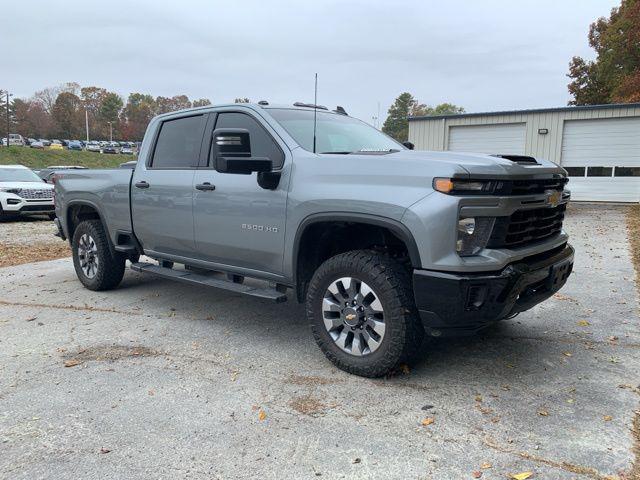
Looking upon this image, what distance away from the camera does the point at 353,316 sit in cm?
358

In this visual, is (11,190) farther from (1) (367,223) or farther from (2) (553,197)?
(2) (553,197)

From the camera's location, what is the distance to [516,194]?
329 cm

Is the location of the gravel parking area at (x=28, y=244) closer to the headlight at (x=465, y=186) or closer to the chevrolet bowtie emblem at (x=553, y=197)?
the headlight at (x=465, y=186)

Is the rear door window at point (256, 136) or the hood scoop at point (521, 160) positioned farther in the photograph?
the rear door window at point (256, 136)

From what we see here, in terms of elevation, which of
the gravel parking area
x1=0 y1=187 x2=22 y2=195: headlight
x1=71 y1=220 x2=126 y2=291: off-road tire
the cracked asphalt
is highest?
x1=0 y1=187 x2=22 y2=195: headlight

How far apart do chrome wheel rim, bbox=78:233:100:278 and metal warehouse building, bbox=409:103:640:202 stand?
1649 centimetres

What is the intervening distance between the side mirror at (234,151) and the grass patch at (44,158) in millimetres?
36042

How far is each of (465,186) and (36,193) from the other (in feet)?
45.9

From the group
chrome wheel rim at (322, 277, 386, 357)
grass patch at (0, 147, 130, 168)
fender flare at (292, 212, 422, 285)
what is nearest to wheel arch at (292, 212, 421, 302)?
fender flare at (292, 212, 422, 285)

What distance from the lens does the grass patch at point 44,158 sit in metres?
40.1

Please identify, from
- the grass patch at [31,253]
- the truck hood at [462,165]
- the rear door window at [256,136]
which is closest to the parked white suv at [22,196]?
the grass patch at [31,253]

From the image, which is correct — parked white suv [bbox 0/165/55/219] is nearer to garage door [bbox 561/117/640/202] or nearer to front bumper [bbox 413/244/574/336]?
front bumper [bbox 413/244/574/336]

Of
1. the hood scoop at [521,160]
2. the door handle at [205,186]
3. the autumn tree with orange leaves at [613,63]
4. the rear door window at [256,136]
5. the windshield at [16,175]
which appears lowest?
the windshield at [16,175]

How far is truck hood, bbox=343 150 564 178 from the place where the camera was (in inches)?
122
